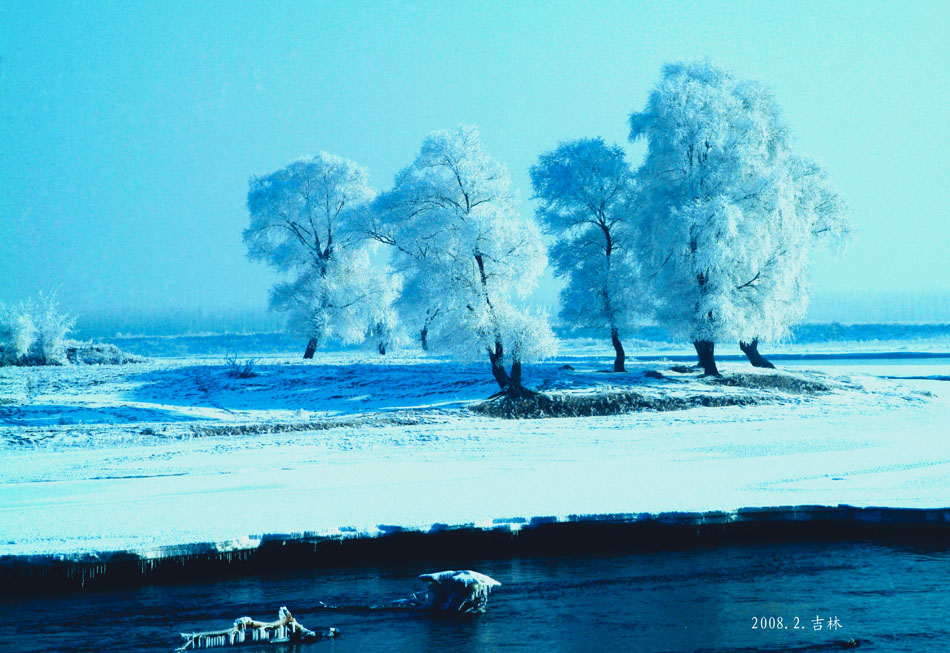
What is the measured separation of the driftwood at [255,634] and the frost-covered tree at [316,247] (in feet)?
102

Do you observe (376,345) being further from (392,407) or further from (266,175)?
(392,407)

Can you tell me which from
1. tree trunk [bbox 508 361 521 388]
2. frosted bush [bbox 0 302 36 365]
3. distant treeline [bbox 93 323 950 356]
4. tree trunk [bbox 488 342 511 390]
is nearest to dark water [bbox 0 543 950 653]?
tree trunk [bbox 488 342 511 390]

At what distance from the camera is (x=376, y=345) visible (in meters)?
46.2

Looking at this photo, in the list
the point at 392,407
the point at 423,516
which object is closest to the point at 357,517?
the point at 423,516

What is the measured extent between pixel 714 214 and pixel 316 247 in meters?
18.6

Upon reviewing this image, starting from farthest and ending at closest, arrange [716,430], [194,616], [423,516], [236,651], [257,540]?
[716,430] → [423,516] → [257,540] → [194,616] → [236,651]

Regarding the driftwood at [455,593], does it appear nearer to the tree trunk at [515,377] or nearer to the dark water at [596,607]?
the dark water at [596,607]

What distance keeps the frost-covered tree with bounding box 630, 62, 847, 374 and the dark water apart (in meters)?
18.3

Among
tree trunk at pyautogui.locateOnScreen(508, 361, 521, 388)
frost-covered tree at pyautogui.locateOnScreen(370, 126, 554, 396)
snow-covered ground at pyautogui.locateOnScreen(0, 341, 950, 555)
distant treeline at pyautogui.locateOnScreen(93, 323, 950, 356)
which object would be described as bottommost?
snow-covered ground at pyautogui.locateOnScreen(0, 341, 950, 555)

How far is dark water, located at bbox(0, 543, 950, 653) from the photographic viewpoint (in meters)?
9.25

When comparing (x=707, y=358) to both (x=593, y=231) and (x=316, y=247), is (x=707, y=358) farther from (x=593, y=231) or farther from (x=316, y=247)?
(x=316, y=247)

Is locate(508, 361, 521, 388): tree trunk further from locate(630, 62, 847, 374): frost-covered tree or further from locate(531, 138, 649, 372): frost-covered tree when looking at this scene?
locate(630, 62, 847, 374): frost-covered tree

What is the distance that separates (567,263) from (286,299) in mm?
14201

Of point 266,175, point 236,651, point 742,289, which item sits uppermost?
point 266,175
